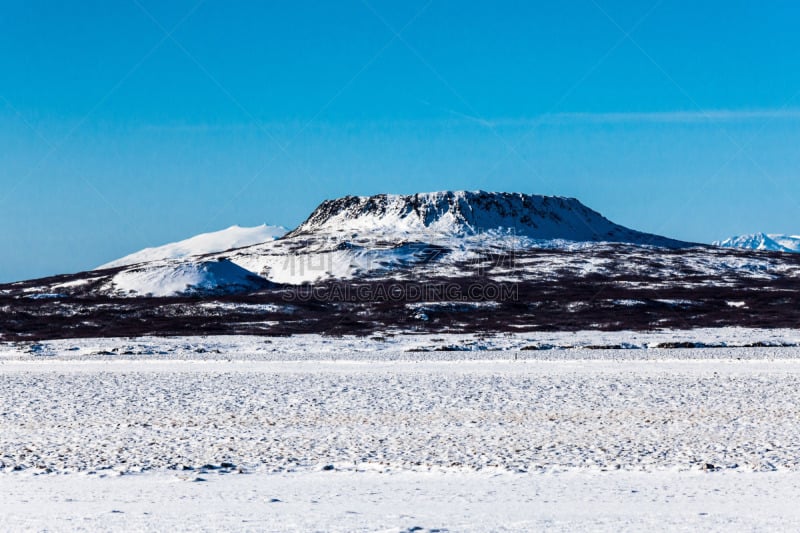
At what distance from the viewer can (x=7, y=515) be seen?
34.8 ft

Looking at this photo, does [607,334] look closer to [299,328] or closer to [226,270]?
[299,328]

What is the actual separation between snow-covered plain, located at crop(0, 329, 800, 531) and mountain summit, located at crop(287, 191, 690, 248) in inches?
3412

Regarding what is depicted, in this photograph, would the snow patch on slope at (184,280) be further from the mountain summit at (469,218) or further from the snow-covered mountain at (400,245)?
the mountain summit at (469,218)

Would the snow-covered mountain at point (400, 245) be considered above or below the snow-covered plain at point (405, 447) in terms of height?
above

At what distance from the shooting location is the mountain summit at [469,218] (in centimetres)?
11644

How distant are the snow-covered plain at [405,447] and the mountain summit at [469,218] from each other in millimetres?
86667

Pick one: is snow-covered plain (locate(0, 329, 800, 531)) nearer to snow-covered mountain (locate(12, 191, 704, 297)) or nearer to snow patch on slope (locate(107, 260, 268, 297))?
snow patch on slope (locate(107, 260, 268, 297))

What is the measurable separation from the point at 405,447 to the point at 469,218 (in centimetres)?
Answer: 10350

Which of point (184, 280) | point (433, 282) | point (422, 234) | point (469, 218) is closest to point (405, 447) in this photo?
point (433, 282)

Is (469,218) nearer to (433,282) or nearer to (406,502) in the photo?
(433,282)

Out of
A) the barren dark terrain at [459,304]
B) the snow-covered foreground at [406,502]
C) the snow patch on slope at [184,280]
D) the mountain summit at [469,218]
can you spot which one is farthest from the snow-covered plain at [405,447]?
the mountain summit at [469,218]

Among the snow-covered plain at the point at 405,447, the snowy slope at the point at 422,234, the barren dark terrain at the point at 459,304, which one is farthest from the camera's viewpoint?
the snowy slope at the point at 422,234

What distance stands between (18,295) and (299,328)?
3895 centimetres

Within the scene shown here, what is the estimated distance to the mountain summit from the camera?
116438 millimetres
